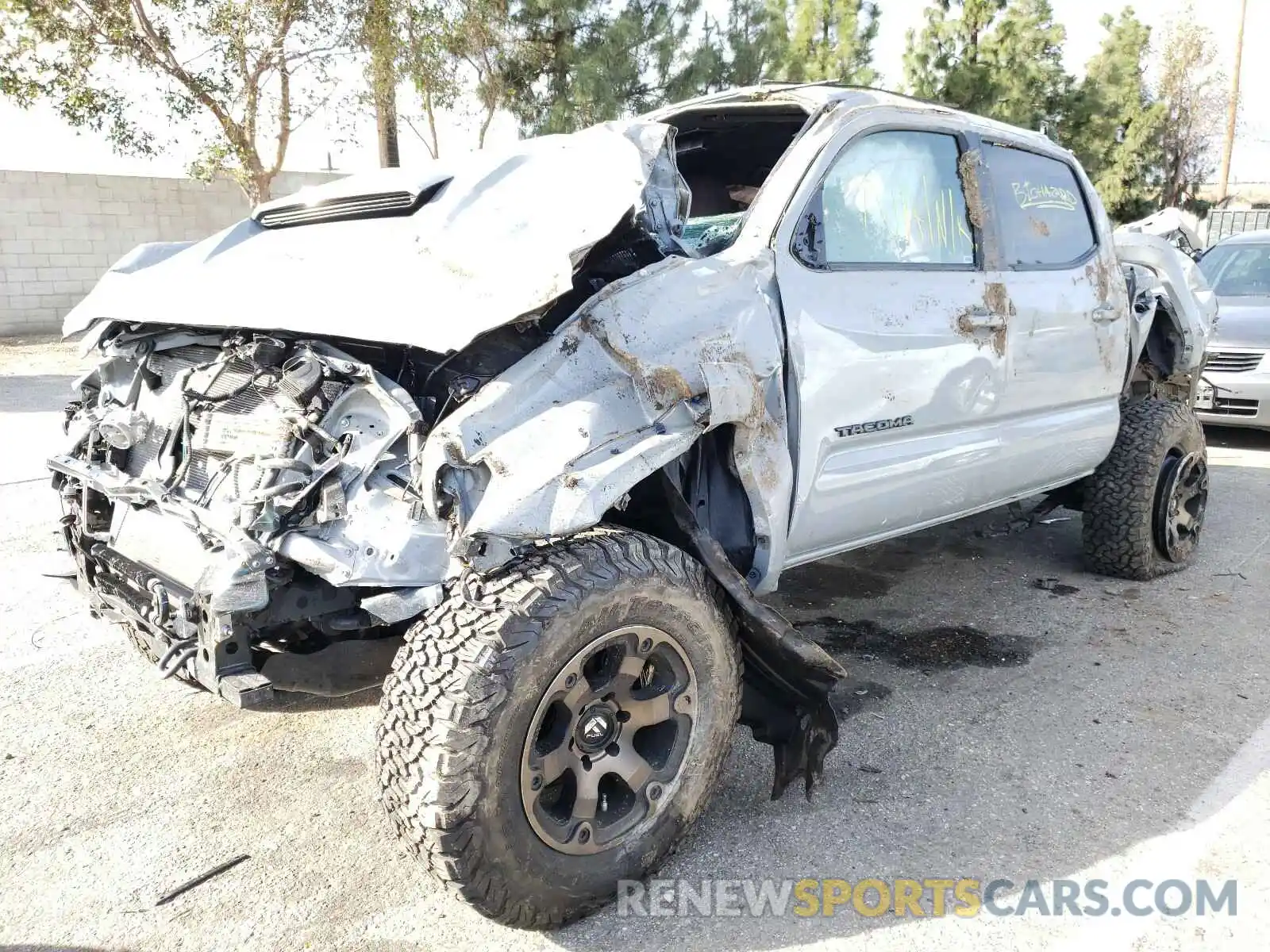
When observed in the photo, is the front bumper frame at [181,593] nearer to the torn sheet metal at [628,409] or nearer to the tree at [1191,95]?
the torn sheet metal at [628,409]

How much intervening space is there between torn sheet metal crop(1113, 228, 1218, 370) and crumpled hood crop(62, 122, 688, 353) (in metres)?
3.39

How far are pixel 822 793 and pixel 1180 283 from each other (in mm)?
3696

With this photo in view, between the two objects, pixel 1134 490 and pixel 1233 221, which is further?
pixel 1233 221

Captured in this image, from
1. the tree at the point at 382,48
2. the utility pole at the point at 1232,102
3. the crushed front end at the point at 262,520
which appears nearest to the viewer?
the crushed front end at the point at 262,520

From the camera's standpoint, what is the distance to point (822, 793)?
300 centimetres

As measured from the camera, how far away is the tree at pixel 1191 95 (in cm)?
2942

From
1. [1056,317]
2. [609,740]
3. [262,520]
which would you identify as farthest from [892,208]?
[262,520]

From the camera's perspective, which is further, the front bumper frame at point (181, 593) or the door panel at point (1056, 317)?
the door panel at point (1056, 317)

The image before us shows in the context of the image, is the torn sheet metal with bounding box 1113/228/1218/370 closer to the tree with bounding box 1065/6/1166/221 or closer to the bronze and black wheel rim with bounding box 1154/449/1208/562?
the bronze and black wheel rim with bounding box 1154/449/1208/562

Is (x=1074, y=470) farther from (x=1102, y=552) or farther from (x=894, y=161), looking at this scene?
(x=894, y=161)

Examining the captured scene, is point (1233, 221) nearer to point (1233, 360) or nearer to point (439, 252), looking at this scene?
point (1233, 360)

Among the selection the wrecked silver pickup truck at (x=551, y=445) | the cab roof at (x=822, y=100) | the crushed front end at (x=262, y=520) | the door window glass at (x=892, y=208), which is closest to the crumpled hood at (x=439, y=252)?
the wrecked silver pickup truck at (x=551, y=445)
